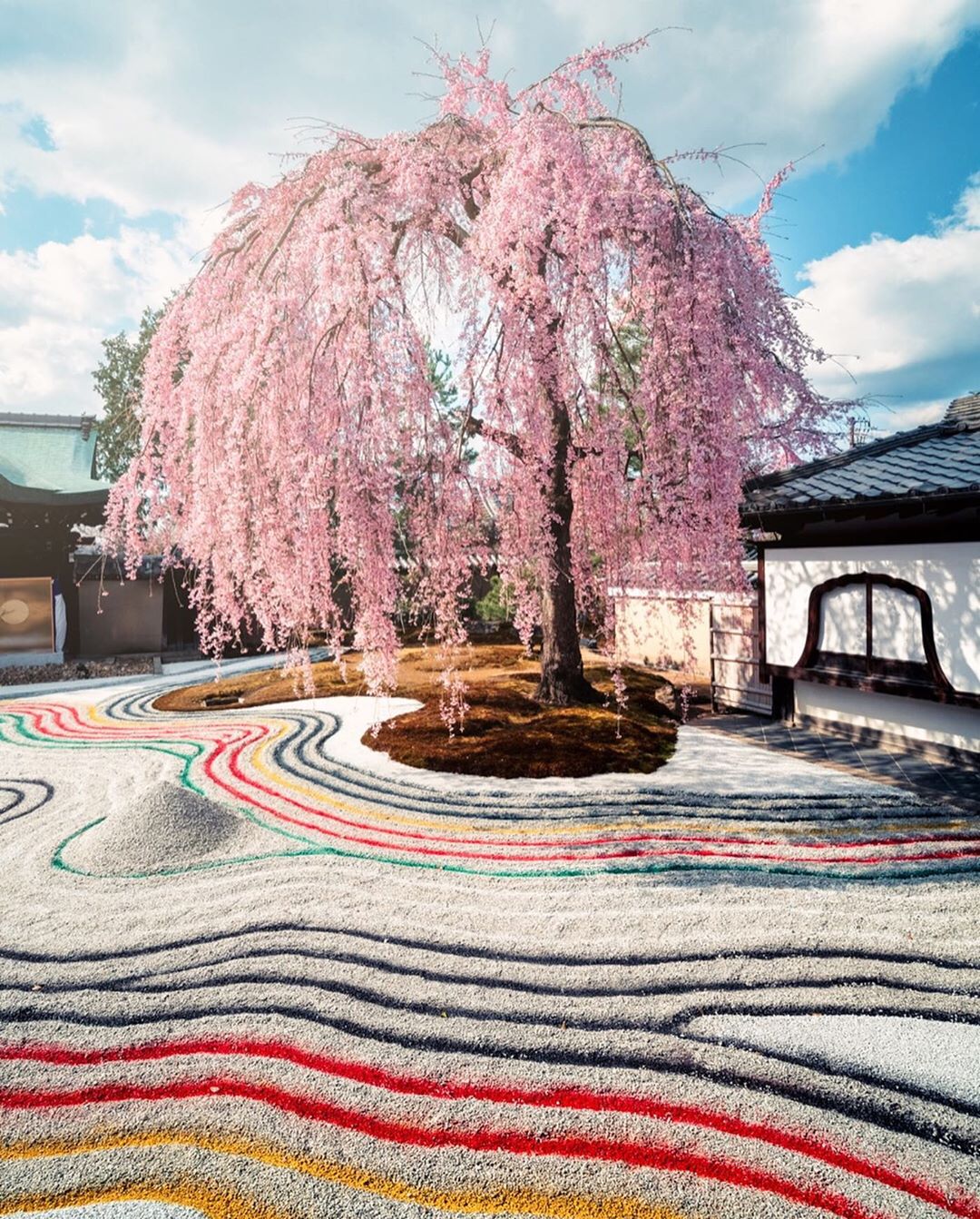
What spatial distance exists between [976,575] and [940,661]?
0.96 meters

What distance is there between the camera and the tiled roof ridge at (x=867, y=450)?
8289mm

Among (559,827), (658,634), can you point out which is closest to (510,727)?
(559,827)

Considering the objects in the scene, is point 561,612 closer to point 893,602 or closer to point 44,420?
point 893,602

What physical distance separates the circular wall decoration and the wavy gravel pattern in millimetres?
11651

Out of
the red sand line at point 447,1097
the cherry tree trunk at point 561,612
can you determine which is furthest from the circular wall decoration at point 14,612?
the red sand line at point 447,1097

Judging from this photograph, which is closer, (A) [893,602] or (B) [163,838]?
(B) [163,838]

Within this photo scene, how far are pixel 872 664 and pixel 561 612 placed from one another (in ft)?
12.2

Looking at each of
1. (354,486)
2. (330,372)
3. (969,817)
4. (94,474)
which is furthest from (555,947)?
(94,474)

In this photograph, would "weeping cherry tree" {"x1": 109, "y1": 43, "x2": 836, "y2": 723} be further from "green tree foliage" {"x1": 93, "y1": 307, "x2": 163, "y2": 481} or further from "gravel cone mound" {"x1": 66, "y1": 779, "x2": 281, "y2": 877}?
"green tree foliage" {"x1": 93, "y1": 307, "x2": 163, "y2": 481}

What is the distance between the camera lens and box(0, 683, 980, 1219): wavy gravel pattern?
2480 millimetres

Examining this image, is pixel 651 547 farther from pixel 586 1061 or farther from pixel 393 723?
pixel 586 1061

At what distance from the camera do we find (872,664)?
7.99m

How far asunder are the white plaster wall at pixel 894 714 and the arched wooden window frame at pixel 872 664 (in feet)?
0.94

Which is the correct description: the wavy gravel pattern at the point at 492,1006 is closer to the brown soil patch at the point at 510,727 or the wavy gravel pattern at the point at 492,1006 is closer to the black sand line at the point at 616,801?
the black sand line at the point at 616,801
